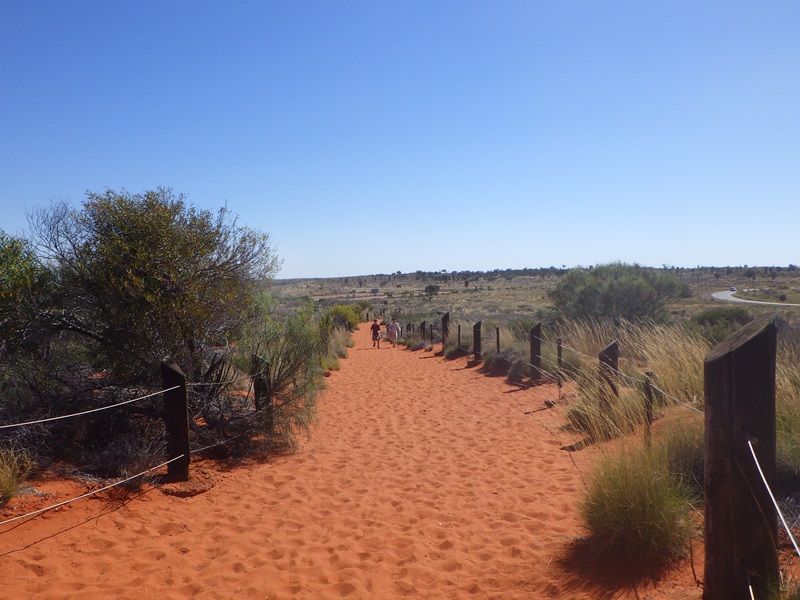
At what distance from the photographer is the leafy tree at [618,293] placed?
1833 cm

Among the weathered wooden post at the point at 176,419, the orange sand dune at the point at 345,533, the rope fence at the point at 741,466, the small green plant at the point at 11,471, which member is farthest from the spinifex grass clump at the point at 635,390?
the small green plant at the point at 11,471

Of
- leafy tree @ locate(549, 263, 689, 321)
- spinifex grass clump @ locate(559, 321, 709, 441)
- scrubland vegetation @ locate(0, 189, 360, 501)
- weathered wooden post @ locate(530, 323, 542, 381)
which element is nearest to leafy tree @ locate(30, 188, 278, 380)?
scrubland vegetation @ locate(0, 189, 360, 501)

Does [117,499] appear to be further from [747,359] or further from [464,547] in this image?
[747,359]

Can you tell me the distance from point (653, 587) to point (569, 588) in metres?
0.53

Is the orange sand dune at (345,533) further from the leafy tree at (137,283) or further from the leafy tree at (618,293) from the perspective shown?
the leafy tree at (618,293)

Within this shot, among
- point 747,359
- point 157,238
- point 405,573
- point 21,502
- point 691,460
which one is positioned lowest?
point 405,573

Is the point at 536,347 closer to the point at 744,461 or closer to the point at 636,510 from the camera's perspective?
the point at 636,510

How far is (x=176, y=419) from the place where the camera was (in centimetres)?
619

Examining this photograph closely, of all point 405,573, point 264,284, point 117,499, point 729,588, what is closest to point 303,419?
point 264,284

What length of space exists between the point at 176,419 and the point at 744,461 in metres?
5.30

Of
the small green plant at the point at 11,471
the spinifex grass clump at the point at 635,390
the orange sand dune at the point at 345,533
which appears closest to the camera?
the orange sand dune at the point at 345,533

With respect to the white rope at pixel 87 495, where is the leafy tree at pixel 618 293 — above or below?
above

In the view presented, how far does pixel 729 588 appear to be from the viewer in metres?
2.82

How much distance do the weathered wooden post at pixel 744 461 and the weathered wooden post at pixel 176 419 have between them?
508 cm
